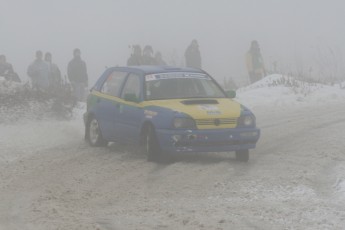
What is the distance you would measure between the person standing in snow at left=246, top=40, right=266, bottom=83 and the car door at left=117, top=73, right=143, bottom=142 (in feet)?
40.7

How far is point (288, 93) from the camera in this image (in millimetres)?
19734

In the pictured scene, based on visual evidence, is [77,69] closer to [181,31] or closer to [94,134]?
[94,134]

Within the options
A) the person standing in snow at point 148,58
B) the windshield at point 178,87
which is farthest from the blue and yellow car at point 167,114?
the person standing in snow at point 148,58

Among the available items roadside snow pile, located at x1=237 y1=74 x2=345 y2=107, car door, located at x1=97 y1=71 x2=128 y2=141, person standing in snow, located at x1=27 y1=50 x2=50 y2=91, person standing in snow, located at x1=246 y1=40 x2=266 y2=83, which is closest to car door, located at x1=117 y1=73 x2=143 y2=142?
car door, located at x1=97 y1=71 x2=128 y2=141

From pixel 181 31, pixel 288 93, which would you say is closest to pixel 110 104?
pixel 288 93

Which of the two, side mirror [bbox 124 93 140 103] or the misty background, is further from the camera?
the misty background

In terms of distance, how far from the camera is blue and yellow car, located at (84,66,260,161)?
10141 mm

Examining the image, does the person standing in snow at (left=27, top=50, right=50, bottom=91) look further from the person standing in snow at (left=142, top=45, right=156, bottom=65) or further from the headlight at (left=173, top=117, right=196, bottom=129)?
the headlight at (left=173, top=117, right=196, bottom=129)

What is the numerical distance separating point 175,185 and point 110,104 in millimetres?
3250

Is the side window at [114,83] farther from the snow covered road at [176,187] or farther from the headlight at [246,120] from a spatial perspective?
the headlight at [246,120]

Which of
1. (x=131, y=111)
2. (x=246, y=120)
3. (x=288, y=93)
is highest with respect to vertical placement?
(x=131, y=111)

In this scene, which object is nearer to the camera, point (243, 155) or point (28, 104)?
point (243, 155)

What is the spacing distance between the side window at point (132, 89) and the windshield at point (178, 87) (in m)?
0.17

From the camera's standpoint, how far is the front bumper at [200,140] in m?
10.1
